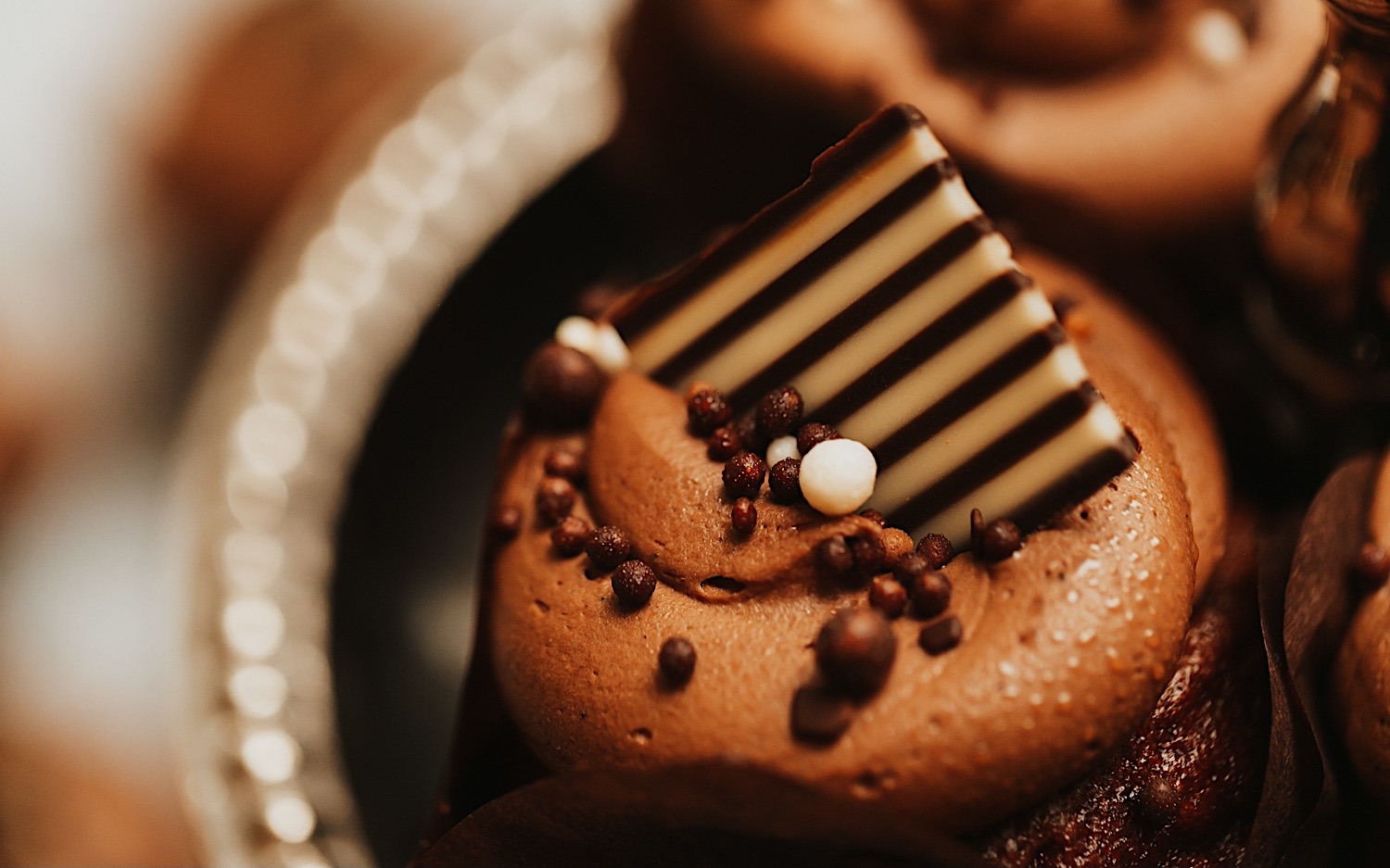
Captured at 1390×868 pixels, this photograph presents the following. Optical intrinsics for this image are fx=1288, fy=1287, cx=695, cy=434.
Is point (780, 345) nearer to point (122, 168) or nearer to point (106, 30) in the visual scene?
point (122, 168)

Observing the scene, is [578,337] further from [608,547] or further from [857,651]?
[857,651]

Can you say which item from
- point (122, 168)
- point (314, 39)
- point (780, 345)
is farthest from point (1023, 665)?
point (122, 168)

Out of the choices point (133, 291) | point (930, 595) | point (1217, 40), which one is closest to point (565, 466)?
point (930, 595)

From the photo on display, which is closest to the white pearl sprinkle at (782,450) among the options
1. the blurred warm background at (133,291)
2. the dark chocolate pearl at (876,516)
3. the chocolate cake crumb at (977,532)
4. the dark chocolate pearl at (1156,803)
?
the dark chocolate pearl at (876,516)

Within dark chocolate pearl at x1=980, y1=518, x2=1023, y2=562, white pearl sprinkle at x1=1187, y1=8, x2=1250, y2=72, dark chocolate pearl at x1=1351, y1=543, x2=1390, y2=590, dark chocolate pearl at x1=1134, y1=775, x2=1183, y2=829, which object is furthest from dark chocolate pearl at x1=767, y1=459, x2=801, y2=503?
white pearl sprinkle at x1=1187, y1=8, x2=1250, y2=72

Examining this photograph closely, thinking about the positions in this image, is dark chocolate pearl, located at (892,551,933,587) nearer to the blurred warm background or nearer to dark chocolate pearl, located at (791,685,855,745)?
dark chocolate pearl, located at (791,685,855,745)
